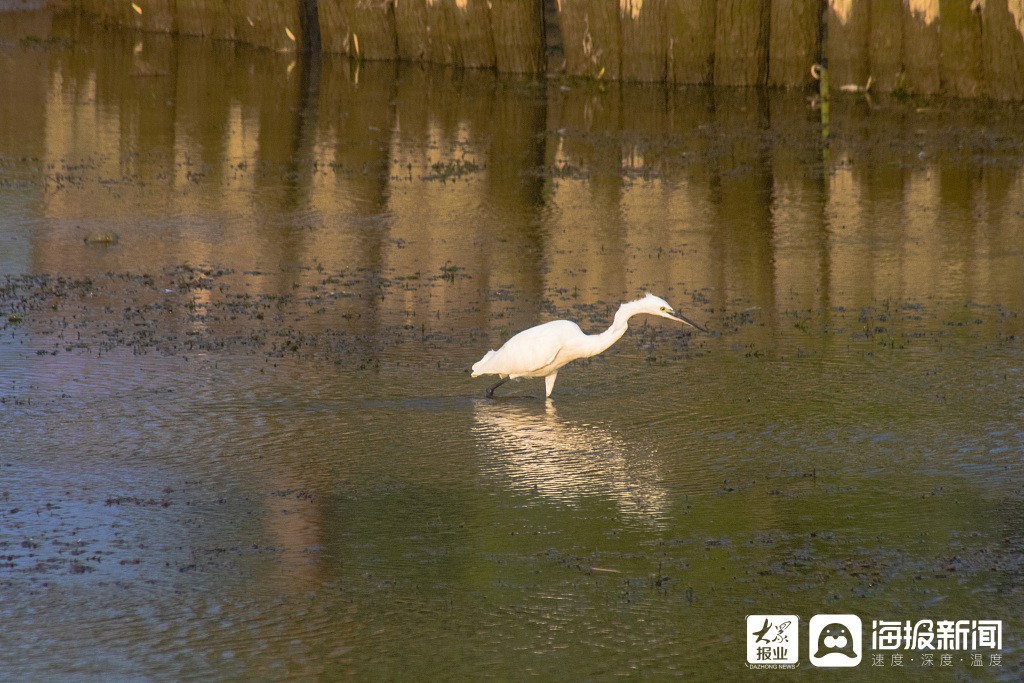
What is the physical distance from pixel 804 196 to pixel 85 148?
971cm

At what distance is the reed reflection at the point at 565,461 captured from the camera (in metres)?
9.14

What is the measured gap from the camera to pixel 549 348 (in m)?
11.1

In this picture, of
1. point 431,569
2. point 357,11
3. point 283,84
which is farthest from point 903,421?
point 357,11

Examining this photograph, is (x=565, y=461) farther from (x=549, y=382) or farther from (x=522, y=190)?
(x=522, y=190)

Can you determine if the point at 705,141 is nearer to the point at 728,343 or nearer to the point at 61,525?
the point at 728,343

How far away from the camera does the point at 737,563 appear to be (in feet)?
26.3

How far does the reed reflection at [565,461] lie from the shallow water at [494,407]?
34 millimetres

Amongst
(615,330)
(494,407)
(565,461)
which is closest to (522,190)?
(615,330)

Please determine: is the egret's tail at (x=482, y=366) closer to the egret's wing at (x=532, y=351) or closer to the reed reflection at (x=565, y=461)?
the egret's wing at (x=532, y=351)

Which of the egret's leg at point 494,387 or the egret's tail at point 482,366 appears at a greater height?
the egret's tail at point 482,366

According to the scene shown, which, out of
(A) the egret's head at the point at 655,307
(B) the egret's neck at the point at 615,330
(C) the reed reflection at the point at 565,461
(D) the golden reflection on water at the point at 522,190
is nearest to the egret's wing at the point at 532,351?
(B) the egret's neck at the point at 615,330

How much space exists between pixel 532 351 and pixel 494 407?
496mm

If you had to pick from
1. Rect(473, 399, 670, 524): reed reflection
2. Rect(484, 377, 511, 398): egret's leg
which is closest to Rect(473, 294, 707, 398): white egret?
Rect(484, 377, 511, 398): egret's leg

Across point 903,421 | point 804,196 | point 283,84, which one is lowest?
point 903,421
